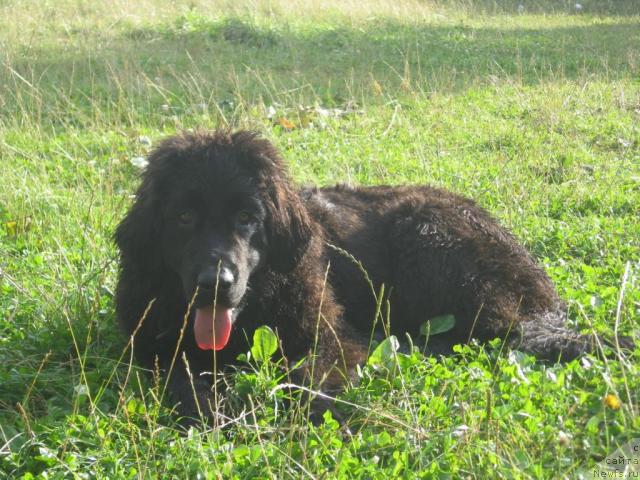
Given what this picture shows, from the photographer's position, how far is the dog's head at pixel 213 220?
3.49m

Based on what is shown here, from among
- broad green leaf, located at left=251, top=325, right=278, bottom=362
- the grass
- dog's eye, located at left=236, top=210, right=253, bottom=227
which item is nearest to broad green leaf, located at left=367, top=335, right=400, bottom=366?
the grass

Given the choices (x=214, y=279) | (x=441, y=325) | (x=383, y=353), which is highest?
(x=214, y=279)

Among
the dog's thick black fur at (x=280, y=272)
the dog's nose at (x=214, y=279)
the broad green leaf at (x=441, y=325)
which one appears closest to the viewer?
the dog's nose at (x=214, y=279)

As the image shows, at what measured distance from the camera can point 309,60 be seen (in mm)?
11836

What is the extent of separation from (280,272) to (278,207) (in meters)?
0.34

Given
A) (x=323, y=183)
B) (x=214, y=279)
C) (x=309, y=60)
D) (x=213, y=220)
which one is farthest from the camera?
(x=309, y=60)

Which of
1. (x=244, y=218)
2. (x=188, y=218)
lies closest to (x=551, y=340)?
(x=244, y=218)

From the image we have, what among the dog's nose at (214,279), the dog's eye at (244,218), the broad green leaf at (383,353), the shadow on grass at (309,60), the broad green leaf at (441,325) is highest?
the shadow on grass at (309,60)

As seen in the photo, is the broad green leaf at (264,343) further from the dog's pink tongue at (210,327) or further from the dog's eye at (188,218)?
the dog's eye at (188,218)

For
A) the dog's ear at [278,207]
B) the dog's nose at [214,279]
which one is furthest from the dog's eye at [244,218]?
the dog's nose at [214,279]

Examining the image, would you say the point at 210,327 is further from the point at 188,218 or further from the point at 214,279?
the point at 188,218

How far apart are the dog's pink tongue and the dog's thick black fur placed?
14 millimetres

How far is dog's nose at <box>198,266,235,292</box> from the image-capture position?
328cm

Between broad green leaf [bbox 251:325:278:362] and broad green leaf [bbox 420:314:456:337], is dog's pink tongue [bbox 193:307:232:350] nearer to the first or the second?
broad green leaf [bbox 251:325:278:362]
